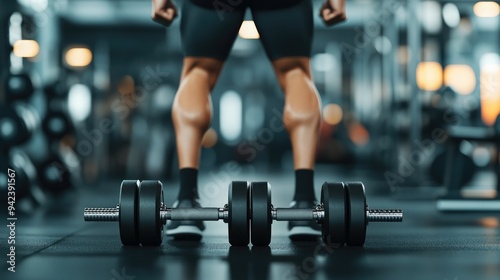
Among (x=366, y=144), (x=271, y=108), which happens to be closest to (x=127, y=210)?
(x=366, y=144)

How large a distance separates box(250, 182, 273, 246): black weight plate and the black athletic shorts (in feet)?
1.52

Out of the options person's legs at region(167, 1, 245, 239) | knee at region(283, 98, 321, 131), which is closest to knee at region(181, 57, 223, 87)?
person's legs at region(167, 1, 245, 239)

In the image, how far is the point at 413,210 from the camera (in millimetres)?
2934

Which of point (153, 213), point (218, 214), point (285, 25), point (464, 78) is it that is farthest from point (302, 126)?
point (464, 78)

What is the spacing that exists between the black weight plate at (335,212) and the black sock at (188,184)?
0.39 m

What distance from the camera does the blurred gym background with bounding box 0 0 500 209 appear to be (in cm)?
333

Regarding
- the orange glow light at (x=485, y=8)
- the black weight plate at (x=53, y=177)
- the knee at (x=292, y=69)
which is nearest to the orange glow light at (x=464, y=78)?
the orange glow light at (x=485, y=8)

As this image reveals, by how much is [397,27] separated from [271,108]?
25.9ft

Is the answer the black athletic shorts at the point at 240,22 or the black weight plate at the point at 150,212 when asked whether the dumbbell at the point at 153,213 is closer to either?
the black weight plate at the point at 150,212

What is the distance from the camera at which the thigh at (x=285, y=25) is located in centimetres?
176

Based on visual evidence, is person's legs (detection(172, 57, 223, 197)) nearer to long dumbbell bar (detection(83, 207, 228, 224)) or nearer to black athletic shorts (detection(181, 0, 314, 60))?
black athletic shorts (detection(181, 0, 314, 60))

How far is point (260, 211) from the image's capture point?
1461 mm

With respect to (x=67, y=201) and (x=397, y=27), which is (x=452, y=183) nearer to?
(x=67, y=201)

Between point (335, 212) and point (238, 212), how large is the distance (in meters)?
0.22
